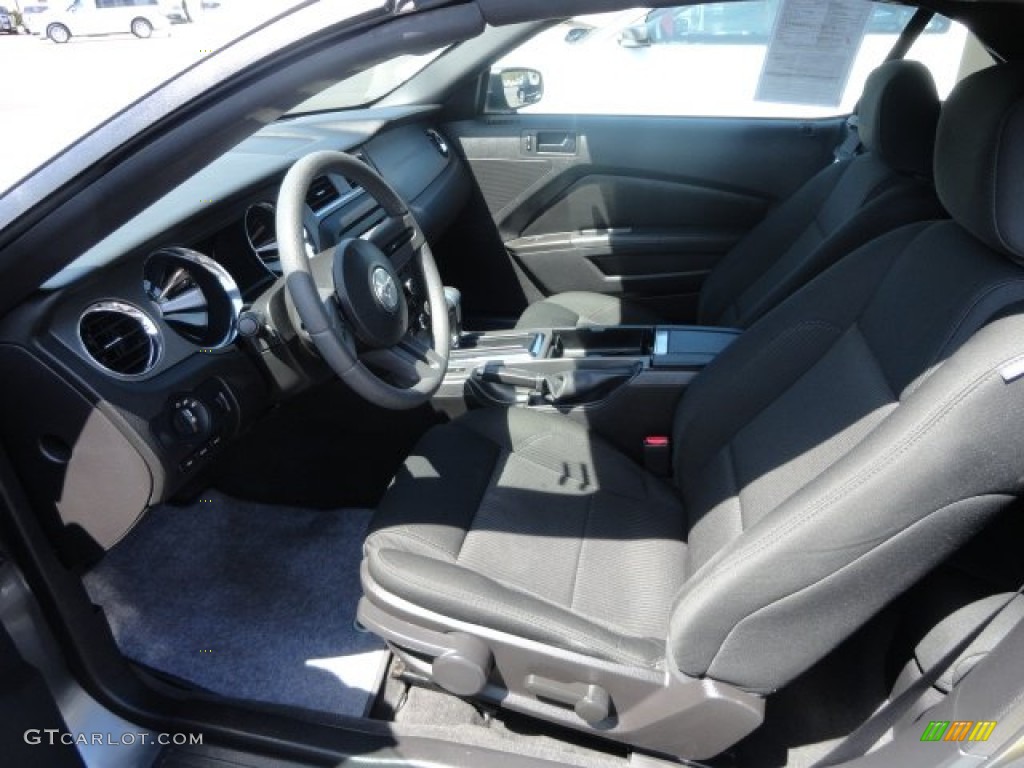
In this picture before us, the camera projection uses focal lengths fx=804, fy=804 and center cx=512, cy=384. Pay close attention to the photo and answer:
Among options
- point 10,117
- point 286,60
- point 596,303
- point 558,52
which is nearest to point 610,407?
point 596,303

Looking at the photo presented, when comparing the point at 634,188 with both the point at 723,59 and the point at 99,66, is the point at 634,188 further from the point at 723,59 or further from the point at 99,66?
the point at 99,66

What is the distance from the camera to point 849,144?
2416mm

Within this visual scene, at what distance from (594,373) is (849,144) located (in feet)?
4.00

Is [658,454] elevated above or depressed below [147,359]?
below

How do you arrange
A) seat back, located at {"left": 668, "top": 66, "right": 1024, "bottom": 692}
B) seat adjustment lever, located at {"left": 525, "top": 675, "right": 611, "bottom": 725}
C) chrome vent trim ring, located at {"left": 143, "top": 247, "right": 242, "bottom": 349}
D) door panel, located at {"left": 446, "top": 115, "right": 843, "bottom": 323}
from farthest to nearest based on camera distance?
door panel, located at {"left": 446, "top": 115, "right": 843, "bottom": 323} < chrome vent trim ring, located at {"left": 143, "top": 247, "right": 242, "bottom": 349} < seat adjustment lever, located at {"left": 525, "top": 675, "right": 611, "bottom": 725} < seat back, located at {"left": 668, "top": 66, "right": 1024, "bottom": 692}

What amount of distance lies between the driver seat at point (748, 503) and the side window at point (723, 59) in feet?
1.70

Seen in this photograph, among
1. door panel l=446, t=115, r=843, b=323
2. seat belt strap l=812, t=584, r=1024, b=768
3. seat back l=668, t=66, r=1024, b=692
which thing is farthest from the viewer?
door panel l=446, t=115, r=843, b=323

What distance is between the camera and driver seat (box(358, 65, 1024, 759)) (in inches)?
38.0

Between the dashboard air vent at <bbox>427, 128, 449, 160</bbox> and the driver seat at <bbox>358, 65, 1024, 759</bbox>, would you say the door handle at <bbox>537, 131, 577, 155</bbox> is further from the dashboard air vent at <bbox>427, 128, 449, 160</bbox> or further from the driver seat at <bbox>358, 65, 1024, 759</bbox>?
the driver seat at <bbox>358, 65, 1024, 759</bbox>

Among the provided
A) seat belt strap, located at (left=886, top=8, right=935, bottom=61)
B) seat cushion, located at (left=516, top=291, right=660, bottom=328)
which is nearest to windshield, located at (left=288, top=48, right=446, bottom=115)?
seat cushion, located at (left=516, top=291, right=660, bottom=328)

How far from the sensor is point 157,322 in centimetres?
133

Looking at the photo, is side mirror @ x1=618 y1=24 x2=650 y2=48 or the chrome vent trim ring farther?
side mirror @ x1=618 y1=24 x2=650 y2=48

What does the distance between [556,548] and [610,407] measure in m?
0.47

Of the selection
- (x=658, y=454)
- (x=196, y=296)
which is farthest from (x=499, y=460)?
(x=196, y=296)
